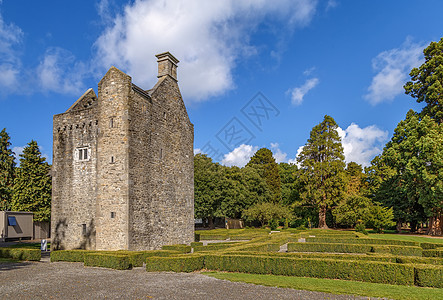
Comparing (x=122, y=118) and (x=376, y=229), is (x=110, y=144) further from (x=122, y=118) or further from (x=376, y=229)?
(x=376, y=229)

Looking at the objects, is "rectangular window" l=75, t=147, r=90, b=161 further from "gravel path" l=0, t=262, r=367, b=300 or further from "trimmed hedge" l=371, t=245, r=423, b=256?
"trimmed hedge" l=371, t=245, r=423, b=256

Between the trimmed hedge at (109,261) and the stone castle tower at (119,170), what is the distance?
3.42 meters

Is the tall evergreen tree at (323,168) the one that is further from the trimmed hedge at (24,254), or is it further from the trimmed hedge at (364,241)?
the trimmed hedge at (24,254)

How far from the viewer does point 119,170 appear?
1838cm

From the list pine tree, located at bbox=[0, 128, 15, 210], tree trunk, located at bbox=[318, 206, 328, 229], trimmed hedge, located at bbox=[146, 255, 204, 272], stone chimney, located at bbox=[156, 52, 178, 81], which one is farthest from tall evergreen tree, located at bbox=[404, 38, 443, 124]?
pine tree, located at bbox=[0, 128, 15, 210]

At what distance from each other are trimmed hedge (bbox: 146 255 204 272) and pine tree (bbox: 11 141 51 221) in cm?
2840

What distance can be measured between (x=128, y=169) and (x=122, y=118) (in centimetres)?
326

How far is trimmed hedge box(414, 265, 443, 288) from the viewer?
392 inches

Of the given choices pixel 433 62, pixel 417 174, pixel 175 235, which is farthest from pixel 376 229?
pixel 175 235

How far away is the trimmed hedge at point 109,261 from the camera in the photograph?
13242 mm

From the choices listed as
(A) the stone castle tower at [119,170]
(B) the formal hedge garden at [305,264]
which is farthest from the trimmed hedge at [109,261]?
(A) the stone castle tower at [119,170]

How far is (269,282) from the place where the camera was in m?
10.1

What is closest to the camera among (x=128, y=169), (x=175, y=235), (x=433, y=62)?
A: (x=128, y=169)

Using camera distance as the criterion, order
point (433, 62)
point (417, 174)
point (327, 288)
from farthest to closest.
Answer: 1. point (433, 62)
2. point (417, 174)
3. point (327, 288)
